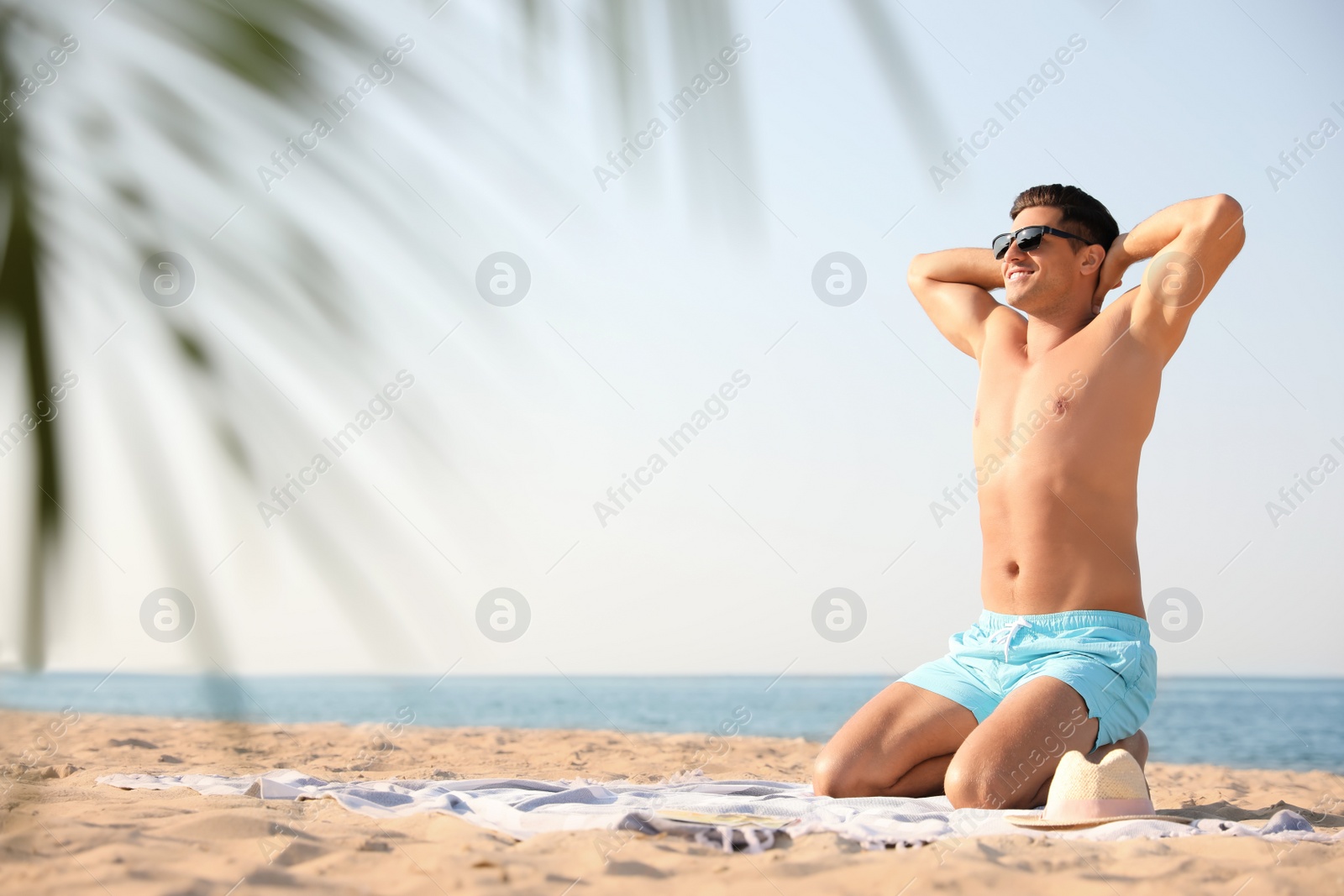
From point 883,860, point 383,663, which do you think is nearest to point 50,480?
point 383,663

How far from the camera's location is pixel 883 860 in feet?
7.10

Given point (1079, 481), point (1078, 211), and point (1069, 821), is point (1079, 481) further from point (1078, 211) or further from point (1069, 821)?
point (1069, 821)

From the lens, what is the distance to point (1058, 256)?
3639 mm

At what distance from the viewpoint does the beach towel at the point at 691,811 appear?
2.46 m

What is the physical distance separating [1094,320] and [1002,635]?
3.90 feet

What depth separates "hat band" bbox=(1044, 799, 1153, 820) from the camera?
2.62 metres

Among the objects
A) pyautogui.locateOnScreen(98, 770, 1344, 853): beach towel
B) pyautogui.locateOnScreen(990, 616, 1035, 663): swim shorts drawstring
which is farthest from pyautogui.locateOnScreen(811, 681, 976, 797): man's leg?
pyautogui.locateOnScreen(990, 616, 1035, 663): swim shorts drawstring

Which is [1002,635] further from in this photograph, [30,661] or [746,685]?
[746,685]

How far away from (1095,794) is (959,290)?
2229mm

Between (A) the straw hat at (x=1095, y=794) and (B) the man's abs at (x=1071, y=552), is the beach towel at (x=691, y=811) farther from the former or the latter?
(B) the man's abs at (x=1071, y=552)

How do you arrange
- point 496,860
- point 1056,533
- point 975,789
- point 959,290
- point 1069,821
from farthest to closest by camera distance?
point 959,290, point 1056,533, point 975,789, point 1069,821, point 496,860
